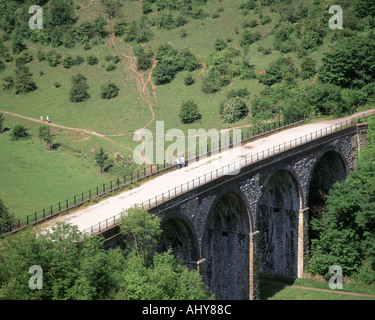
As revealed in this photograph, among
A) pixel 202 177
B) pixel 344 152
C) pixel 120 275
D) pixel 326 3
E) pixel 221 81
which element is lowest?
pixel 120 275

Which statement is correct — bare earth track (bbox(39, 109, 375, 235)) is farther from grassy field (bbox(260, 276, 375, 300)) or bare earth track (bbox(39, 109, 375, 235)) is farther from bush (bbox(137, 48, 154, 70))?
bush (bbox(137, 48, 154, 70))

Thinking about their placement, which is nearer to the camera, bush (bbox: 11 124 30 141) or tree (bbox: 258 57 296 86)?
bush (bbox: 11 124 30 141)

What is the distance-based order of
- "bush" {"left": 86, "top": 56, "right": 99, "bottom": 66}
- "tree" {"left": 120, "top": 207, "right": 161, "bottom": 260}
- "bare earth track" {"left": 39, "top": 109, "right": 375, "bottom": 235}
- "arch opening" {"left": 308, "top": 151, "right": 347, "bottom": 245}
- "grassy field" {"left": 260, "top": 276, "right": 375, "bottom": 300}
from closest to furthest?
"tree" {"left": 120, "top": 207, "right": 161, "bottom": 260}, "bare earth track" {"left": 39, "top": 109, "right": 375, "bottom": 235}, "grassy field" {"left": 260, "top": 276, "right": 375, "bottom": 300}, "arch opening" {"left": 308, "top": 151, "right": 347, "bottom": 245}, "bush" {"left": 86, "top": 56, "right": 99, "bottom": 66}

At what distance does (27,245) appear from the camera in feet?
110

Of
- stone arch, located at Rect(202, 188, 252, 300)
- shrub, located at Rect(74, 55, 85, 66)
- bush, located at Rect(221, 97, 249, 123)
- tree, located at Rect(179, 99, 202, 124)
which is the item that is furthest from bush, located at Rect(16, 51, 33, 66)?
stone arch, located at Rect(202, 188, 252, 300)

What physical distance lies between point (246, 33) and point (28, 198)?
58448 mm

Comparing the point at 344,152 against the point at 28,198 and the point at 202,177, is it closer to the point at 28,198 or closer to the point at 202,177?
the point at 202,177

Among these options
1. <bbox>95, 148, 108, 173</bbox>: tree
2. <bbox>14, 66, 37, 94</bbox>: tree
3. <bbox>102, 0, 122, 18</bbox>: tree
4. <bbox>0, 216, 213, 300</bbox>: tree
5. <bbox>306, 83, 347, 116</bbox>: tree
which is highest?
<bbox>102, 0, 122, 18</bbox>: tree

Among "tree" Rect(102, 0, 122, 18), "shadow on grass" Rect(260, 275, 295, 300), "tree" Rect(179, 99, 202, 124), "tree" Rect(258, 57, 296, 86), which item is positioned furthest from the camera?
"tree" Rect(102, 0, 122, 18)

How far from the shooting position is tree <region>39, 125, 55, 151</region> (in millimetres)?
92125

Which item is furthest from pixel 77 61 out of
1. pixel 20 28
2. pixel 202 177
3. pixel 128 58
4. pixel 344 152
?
pixel 202 177

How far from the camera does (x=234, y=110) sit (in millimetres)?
93875

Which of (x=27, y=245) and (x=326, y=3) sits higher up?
(x=326, y=3)

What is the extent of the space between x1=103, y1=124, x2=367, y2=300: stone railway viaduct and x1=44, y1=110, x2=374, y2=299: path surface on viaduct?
0.27ft
